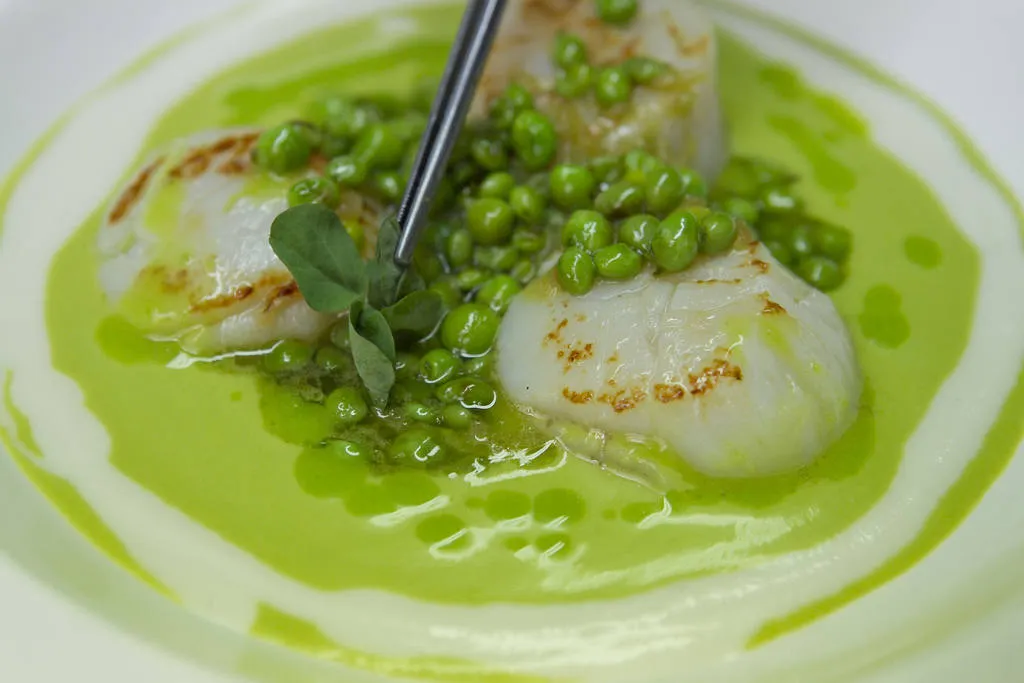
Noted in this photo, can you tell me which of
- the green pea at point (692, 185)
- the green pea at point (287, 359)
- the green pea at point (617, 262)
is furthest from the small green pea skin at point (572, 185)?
the green pea at point (287, 359)

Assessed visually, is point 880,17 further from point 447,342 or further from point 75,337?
point 75,337

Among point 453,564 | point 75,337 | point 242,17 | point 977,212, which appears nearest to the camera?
point 453,564

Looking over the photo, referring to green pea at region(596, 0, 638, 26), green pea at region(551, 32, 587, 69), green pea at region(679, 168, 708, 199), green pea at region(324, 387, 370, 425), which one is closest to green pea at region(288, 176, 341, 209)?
green pea at region(324, 387, 370, 425)

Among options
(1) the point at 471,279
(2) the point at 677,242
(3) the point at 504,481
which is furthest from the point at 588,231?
(3) the point at 504,481

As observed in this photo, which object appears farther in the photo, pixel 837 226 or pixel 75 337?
pixel 837 226

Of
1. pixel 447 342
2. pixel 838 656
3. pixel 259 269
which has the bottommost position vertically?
pixel 838 656

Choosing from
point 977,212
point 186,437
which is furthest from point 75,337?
point 977,212

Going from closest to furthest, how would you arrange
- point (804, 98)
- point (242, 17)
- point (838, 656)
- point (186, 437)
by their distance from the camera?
point (838, 656) → point (186, 437) → point (804, 98) → point (242, 17)

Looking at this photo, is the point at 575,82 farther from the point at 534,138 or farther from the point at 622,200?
the point at 622,200
